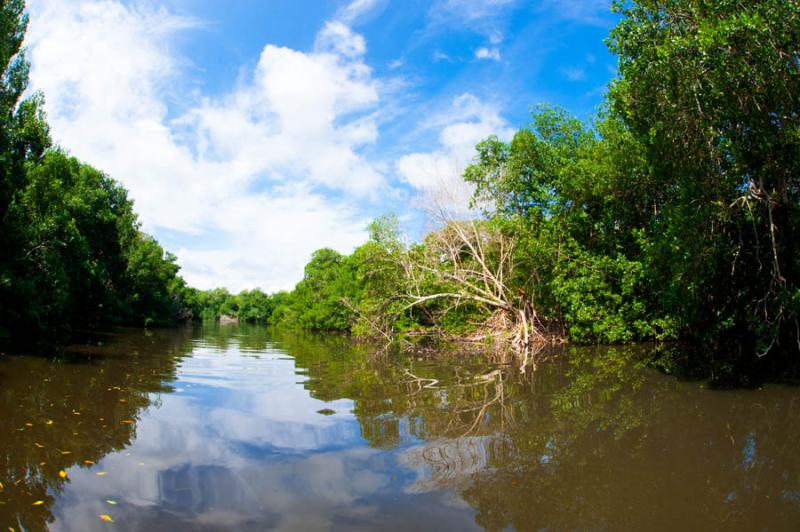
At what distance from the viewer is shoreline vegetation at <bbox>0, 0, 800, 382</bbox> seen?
8664 millimetres

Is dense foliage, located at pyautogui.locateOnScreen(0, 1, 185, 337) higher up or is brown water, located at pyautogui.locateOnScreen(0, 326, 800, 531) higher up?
dense foliage, located at pyautogui.locateOnScreen(0, 1, 185, 337)

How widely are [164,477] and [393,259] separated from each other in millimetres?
17450

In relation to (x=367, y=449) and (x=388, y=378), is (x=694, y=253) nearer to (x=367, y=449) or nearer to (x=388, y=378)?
(x=388, y=378)

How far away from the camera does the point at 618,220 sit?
1688 centimetres

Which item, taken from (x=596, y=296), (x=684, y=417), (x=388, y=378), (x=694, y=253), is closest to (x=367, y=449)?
(x=684, y=417)

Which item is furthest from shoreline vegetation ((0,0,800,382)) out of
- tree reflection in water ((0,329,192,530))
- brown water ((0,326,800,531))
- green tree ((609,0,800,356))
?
tree reflection in water ((0,329,192,530))

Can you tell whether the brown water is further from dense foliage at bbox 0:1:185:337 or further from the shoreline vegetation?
dense foliage at bbox 0:1:185:337

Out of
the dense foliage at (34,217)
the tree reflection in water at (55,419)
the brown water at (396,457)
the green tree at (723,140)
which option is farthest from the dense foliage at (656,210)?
the dense foliage at (34,217)

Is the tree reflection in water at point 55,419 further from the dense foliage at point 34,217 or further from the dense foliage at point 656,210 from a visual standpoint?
the dense foliage at point 656,210

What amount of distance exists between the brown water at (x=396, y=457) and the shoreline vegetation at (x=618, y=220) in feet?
12.0

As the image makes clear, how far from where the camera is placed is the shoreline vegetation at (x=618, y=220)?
8664 millimetres

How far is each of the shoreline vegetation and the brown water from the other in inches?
143

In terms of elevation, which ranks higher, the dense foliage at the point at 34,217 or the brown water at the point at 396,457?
the dense foliage at the point at 34,217

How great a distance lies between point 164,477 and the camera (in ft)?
13.3
